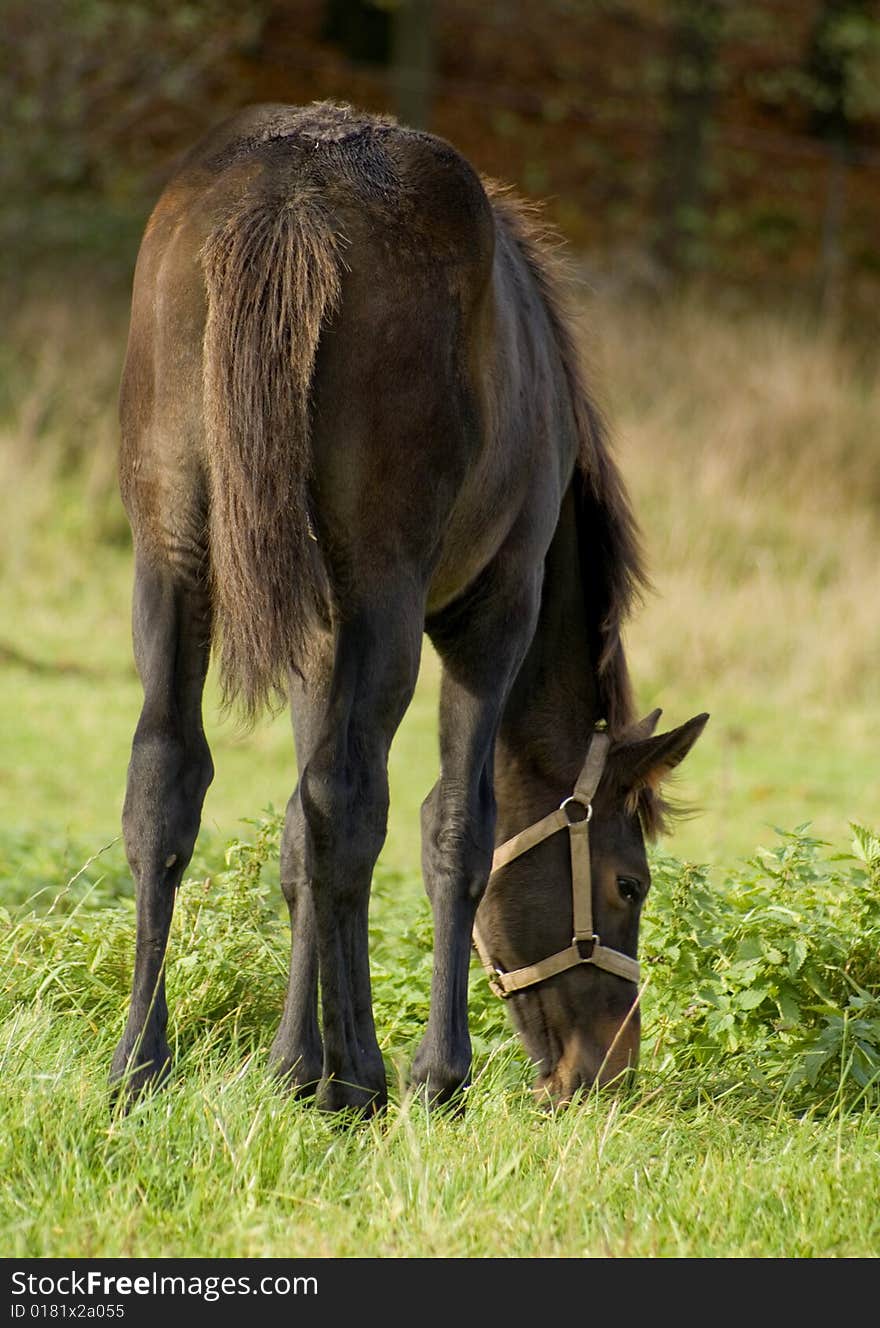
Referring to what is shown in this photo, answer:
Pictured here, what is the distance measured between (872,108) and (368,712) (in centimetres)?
1826

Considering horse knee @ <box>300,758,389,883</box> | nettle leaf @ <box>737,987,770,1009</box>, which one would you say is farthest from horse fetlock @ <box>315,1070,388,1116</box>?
nettle leaf @ <box>737,987,770,1009</box>

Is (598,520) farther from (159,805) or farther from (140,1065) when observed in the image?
(140,1065)

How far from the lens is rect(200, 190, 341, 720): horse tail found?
3.06 metres

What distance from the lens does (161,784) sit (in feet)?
10.7

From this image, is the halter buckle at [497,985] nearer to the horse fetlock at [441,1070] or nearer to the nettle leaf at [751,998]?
the horse fetlock at [441,1070]

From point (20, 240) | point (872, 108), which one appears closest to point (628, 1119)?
point (20, 240)

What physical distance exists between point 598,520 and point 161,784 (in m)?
1.62

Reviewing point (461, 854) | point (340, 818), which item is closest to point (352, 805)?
point (340, 818)

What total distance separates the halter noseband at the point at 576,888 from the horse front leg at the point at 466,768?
0.30 m

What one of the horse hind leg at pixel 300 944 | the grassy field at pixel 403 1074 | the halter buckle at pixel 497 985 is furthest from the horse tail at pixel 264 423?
the halter buckle at pixel 497 985

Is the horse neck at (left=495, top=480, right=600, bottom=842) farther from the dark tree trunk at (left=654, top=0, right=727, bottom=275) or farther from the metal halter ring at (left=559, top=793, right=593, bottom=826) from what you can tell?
the dark tree trunk at (left=654, top=0, right=727, bottom=275)

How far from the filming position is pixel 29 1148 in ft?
9.22

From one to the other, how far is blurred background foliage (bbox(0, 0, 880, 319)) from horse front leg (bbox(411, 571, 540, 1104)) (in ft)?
41.2

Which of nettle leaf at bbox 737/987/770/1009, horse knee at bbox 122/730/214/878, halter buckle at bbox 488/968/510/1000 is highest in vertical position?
horse knee at bbox 122/730/214/878
